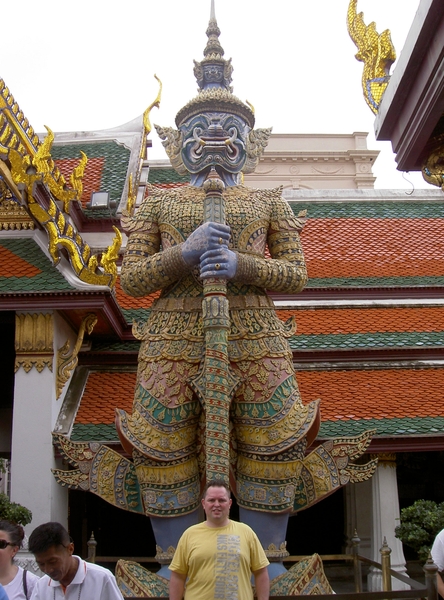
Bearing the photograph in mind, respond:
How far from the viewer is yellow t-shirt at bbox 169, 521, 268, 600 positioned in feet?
11.1

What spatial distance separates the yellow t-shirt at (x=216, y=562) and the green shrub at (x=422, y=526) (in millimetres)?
3358

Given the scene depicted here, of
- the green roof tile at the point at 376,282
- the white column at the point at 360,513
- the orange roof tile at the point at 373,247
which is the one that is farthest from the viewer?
the orange roof tile at the point at 373,247

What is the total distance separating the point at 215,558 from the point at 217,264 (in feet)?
6.24

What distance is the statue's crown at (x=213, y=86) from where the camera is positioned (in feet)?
17.4

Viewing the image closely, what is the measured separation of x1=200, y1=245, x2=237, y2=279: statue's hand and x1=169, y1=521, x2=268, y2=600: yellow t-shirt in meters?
1.69

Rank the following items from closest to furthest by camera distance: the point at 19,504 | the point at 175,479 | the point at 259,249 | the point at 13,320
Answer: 1. the point at 175,479
2. the point at 259,249
3. the point at 19,504
4. the point at 13,320

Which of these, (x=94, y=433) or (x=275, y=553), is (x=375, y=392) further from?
(x=275, y=553)

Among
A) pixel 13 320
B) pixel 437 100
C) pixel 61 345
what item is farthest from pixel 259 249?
pixel 13 320

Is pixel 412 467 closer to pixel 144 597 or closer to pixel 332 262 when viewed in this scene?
pixel 332 262

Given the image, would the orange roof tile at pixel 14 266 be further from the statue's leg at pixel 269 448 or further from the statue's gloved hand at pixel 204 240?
the statue's leg at pixel 269 448

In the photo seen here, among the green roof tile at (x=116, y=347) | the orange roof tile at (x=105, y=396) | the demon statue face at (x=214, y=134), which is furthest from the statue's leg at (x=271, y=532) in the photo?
the green roof tile at (x=116, y=347)

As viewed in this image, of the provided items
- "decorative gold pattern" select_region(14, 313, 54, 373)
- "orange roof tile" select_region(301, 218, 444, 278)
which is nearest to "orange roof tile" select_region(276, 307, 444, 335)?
"orange roof tile" select_region(301, 218, 444, 278)

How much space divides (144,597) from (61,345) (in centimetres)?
393

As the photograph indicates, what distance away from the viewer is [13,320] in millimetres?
8234
